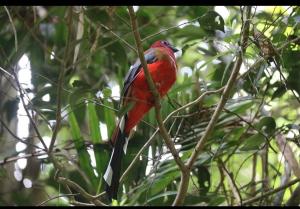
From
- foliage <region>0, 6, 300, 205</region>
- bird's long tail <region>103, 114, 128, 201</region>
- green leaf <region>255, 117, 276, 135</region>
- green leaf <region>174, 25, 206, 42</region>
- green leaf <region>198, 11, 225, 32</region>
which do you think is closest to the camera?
bird's long tail <region>103, 114, 128, 201</region>

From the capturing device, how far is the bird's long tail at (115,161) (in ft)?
9.07

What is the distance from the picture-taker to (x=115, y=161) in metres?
2.97

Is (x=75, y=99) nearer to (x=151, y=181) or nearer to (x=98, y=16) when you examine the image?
(x=151, y=181)

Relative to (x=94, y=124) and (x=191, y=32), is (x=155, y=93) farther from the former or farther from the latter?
(x=191, y=32)

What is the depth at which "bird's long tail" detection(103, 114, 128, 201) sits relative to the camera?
277 centimetres

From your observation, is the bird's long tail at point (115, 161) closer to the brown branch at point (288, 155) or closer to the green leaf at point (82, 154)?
the green leaf at point (82, 154)

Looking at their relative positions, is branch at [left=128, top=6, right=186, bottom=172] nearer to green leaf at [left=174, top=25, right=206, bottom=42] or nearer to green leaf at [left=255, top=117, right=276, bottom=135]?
green leaf at [left=255, top=117, right=276, bottom=135]

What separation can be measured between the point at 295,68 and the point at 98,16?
119 cm

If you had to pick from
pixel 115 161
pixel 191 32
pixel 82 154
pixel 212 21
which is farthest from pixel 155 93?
pixel 191 32

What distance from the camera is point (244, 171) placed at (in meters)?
4.41

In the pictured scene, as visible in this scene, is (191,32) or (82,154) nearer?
(82,154)

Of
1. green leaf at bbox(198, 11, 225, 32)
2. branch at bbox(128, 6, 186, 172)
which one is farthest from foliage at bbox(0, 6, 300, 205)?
branch at bbox(128, 6, 186, 172)

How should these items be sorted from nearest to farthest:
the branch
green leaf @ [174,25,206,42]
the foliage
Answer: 1. the branch
2. the foliage
3. green leaf @ [174,25,206,42]

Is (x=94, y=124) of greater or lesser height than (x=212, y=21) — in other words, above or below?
below
